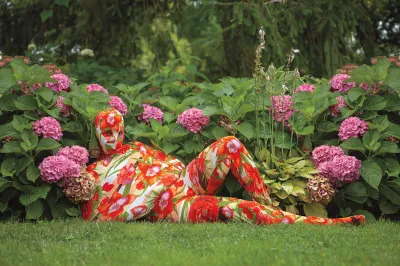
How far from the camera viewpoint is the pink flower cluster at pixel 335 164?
19.2ft

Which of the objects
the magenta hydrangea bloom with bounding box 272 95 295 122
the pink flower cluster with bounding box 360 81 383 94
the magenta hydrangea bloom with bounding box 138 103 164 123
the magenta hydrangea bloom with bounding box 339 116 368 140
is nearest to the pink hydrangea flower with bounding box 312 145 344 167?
the magenta hydrangea bloom with bounding box 339 116 368 140

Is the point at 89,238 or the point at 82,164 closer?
the point at 89,238

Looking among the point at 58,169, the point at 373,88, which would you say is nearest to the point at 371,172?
the point at 373,88

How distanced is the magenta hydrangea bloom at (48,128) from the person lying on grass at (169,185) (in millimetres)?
350

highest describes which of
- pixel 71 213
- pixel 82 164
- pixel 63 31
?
pixel 63 31

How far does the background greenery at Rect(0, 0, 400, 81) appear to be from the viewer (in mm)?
→ 8516

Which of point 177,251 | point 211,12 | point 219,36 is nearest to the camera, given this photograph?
point 177,251

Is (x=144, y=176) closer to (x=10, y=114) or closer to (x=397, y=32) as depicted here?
(x=10, y=114)

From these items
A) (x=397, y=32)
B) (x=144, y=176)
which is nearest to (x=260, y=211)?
(x=144, y=176)

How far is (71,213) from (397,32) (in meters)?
7.68

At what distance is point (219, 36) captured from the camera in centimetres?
1444

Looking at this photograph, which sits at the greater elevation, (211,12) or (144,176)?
(211,12)

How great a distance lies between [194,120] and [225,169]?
3.31 feet

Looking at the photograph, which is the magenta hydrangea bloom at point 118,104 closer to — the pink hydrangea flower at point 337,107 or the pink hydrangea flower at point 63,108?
the pink hydrangea flower at point 63,108
